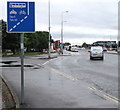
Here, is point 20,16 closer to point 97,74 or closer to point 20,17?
point 20,17

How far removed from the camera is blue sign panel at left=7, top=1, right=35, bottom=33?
22.7ft

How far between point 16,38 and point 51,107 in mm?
44542

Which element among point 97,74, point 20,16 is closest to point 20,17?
point 20,16

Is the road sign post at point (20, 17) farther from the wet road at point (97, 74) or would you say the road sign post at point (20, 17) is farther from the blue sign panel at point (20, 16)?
the wet road at point (97, 74)

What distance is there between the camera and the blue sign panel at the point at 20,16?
691cm

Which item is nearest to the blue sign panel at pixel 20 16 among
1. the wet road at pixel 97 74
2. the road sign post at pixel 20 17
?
the road sign post at pixel 20 17

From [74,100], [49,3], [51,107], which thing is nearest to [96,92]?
[74,100]

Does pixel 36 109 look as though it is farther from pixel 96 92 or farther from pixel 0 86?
pixel 0 86

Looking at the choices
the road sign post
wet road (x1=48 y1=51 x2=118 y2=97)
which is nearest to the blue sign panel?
the road sign post

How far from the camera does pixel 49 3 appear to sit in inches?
1438

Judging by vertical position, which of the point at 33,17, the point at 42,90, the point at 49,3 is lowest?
the point at 42,90

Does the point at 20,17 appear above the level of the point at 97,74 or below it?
above

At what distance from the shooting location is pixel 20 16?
696cm

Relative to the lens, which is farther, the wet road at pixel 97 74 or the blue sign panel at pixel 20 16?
the wet road at pixel 97 74
